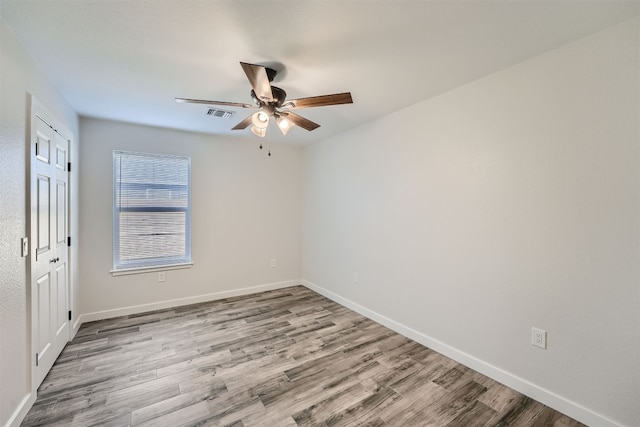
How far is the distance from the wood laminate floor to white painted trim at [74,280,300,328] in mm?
117

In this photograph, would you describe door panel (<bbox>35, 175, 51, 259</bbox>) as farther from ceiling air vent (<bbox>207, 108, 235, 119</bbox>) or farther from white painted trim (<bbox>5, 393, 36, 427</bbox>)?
ceiling air vent (<bbox>207, 108, 235, 119</bbox>)

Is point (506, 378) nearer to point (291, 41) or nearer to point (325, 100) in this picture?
point (325, 100)

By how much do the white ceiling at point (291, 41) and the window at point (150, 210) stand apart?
1158mm

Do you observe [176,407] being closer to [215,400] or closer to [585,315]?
[215,400]

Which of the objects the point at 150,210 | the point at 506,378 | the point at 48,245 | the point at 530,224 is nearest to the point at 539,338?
the point at 506,378

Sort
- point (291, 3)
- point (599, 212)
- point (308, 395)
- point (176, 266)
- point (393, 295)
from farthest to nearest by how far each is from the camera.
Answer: point (176, 266), point (393, 295), point (308, 395), point (599, 212), point (291, 3)

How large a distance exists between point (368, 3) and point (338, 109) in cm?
151

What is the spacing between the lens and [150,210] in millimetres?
3615

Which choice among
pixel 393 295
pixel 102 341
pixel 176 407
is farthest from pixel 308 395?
pixel 102 341

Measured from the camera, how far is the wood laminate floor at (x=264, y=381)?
178 centimetres

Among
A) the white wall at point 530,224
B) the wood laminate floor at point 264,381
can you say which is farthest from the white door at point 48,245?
the white wall at point 530,224

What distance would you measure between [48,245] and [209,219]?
73.9 inches

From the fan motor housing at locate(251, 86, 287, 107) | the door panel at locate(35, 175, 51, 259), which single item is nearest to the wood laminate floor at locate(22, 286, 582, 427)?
the door panel at locate(35, 175, 51, 259)

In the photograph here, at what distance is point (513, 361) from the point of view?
2057 mm
